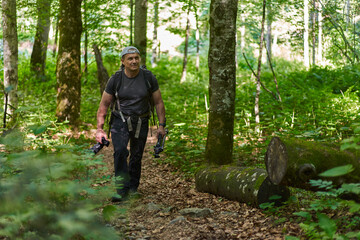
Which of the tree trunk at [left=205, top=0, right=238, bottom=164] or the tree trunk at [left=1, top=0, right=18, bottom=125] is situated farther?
the tree trunk at [left=1, top=0, right=18, bottom=125]

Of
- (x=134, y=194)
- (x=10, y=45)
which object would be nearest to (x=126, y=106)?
(x=134, y=194)

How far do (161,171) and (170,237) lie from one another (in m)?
3.63

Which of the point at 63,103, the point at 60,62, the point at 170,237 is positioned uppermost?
the point at 60,62

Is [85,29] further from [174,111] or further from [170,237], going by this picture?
[170,237]

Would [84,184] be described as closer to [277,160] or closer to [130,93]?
[277,160]

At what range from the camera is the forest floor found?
3.87m

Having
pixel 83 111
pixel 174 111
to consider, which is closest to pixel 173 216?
pixel 174 111

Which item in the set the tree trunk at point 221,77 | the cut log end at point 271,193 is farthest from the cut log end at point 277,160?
the tree trunk at point 221,77

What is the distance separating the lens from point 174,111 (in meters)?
12.5

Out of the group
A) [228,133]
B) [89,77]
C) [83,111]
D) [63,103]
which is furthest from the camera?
[89,77]

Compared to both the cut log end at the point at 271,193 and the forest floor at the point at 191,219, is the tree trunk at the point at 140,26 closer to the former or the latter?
the forest floor at the point at 191,219

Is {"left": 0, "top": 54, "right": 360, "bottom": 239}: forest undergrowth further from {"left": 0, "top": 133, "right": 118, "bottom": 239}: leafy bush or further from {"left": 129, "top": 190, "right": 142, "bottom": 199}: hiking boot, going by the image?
{"left": 129, "top": 190, "right": 142, "bottom": 199}: hiking boot

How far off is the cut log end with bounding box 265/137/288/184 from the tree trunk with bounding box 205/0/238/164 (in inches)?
85.4

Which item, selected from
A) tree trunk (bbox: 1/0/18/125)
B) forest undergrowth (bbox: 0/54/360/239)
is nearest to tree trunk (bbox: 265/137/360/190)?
forest undergrowth (bbox: 0/54/360/239)
